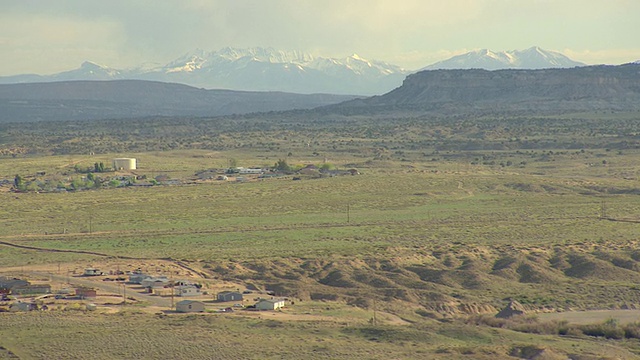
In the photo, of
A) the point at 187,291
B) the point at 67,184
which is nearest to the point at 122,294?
the point at 187,291

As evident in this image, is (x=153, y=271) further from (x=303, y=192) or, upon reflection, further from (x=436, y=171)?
(x=436, y=171)

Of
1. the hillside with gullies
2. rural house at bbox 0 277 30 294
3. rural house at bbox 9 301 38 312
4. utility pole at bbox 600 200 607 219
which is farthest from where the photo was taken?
utility pole at bbox 600 200 607 219

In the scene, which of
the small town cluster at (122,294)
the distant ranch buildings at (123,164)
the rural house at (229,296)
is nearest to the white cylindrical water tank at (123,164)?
the distant ranch buildings at (123,164)

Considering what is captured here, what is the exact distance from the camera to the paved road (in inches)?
2291

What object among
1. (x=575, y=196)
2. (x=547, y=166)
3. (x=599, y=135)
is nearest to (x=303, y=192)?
(x=575, y=196)

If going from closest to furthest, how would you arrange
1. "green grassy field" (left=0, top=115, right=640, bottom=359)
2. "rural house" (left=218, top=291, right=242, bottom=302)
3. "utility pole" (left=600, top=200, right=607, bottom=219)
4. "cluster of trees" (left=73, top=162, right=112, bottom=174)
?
1. "green grassy field" (left=0, top=115, right=640, bottom=359)
2. "rural house" (left=218, top=291, right=242, bottom=302)
3. "utility pole" (left=600, top=200, right=607, bottom=219)
4. "cluster of trees" (left=73, top=162, right=112, bottom=174)

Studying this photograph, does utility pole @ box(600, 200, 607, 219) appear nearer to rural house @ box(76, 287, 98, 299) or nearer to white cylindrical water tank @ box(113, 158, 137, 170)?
rural house @ box(76, 287, 98, 299)

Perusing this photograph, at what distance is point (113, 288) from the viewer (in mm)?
61656

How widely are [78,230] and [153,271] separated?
21.2 metres

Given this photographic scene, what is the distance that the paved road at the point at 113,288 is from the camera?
58188 millimetres

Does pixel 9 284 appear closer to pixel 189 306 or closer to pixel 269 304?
pixel 189 306

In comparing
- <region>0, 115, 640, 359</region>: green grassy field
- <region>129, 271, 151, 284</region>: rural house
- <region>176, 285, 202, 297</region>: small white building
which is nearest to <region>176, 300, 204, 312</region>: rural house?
<region>0, 115, 640, 359</region>: green grassy field

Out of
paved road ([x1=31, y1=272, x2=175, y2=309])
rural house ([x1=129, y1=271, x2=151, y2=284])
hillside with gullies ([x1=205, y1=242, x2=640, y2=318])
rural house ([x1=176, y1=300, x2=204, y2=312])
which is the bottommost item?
hillside with gullies ([x1=205, y1=242, x2=640, y2=318])

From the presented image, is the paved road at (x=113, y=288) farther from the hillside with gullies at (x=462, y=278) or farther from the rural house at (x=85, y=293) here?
the hillside with gullies at (x=462, y=278)
